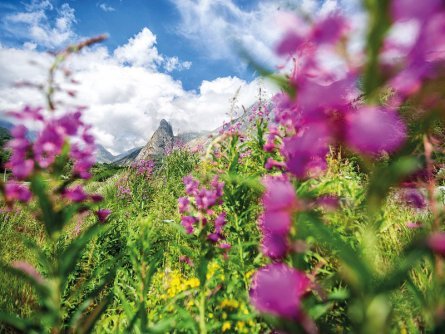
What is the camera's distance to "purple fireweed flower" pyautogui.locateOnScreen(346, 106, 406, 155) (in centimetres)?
50

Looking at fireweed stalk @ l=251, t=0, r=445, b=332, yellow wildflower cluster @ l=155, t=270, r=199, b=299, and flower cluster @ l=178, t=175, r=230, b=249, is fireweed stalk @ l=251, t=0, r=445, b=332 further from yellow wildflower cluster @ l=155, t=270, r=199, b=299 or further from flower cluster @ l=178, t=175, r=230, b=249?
yellow wildflower cluster @ l=155, t=270, r=199, b=299

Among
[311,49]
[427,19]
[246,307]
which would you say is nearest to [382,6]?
[427,19]

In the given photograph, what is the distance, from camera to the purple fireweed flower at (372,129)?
0.50 meters

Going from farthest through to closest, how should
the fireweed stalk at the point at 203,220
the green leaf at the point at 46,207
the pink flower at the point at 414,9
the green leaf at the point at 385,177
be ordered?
the fireweed stalk at the point at 203,220 < the green leaf at the point at 46,207 < the green leaf at the point at 385,177 < the pink flower at the point at 414,9

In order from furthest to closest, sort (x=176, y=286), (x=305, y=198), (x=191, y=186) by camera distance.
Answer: (x=176, y=286)
(x=191, y=186)
(x=305, y=198)

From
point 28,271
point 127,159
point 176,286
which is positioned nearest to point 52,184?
point 28,271

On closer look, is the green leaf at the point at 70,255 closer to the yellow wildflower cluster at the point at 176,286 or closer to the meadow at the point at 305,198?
the meadow at the point at 305,198

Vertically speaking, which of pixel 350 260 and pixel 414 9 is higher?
pixel 414 9

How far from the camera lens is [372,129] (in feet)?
1.63

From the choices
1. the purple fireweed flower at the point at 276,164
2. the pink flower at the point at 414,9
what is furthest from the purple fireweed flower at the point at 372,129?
the purple fireweed flower at the point at 276,164

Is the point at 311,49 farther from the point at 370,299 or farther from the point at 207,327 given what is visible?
the point at 207,327

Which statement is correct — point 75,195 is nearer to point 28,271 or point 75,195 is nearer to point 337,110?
point 28,271

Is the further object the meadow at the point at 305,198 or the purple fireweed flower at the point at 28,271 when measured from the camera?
the purple fireweed flower at the point at 28,271

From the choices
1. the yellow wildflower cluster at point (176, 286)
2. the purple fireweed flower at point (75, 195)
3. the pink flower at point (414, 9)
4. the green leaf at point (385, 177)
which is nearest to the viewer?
the pink flower at point (414, 9)
